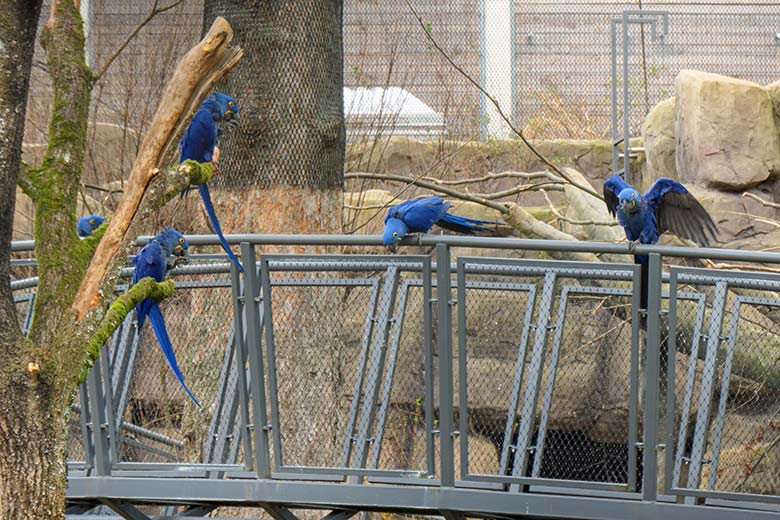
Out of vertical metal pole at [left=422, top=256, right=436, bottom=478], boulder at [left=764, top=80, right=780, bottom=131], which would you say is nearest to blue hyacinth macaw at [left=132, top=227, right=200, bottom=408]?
vertical metal pole at [left=422, top=256, right=436, bottom=478]

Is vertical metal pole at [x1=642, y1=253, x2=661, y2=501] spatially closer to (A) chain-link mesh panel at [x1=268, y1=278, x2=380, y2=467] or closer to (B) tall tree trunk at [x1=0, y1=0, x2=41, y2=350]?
(A) chain-link mesh panel at [x1=268, y1=278, x2=380, y2=467]

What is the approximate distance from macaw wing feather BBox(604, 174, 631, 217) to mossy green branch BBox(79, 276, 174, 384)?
11.6 feet

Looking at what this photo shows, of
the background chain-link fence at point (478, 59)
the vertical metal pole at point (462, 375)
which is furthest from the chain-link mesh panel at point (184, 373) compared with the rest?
the background chain-link fence at point (478, 59)

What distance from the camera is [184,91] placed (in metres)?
3.93

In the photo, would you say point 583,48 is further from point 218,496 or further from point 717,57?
point 218,496

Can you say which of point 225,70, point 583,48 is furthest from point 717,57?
point 225,70

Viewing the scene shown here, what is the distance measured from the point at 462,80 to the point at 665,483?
739cm

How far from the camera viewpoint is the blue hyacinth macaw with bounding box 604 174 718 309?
6621 millimetres

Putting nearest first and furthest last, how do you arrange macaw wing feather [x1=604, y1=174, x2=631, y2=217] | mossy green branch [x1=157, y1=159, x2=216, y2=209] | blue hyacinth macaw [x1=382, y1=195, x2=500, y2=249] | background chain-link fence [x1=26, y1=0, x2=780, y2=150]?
mossy green branch [x1=157, y1=159, x2=216, y2=209] < blue hyacinth macaw [x1=382, y1=195, x2=500, y2=249] < macaw wing feather [x1=604, y1=174, x2=631, y2=217] < background chain-link fence [x1=26, y1=0, x2=780, y2=150]

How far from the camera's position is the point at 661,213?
6.94 meters

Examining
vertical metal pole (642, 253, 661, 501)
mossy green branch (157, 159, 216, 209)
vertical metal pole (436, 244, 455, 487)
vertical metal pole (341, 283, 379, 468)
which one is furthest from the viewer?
vertical metal pole (341, 283, 379, 468)

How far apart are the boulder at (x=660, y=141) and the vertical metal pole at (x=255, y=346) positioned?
7821mm

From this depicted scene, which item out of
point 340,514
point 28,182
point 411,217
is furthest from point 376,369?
point 28,182

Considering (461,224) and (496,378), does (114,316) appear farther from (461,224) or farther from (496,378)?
(461,224)
